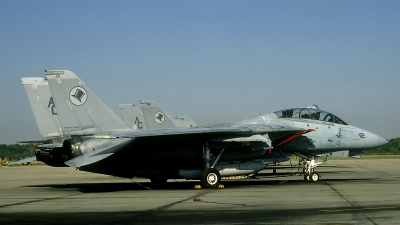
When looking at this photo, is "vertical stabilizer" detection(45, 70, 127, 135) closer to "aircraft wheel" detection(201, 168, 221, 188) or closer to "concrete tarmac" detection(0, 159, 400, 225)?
"aircraft wheel" detection(201, 168, 221, 188)

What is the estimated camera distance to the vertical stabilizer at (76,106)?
18547 mm

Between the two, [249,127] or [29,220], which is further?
[249,127]

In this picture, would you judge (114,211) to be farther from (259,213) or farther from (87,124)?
(87,124)

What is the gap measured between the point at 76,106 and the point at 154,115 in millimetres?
14782

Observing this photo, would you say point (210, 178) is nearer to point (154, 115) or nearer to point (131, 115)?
point (154, 115)

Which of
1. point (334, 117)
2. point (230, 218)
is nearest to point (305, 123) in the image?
point (334, 117)

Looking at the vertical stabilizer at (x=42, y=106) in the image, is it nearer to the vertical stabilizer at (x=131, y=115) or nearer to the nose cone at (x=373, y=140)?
the vertical stabilizer at (x=131, y=115)

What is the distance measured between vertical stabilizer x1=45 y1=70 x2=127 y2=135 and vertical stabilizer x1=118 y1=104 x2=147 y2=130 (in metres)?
15.8

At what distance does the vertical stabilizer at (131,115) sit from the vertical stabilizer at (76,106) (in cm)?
1583

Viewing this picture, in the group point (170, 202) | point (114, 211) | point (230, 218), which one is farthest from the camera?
point (170, 202)

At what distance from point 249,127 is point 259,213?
330 inches

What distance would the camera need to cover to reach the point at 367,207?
11.8 m

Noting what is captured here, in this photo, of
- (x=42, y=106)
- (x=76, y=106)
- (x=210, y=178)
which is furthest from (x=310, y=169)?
(x=42, y=106)

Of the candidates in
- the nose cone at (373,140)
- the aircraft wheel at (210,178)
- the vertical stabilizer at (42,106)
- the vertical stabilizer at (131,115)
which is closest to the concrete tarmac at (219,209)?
the aircraft wheel at (210,178)
